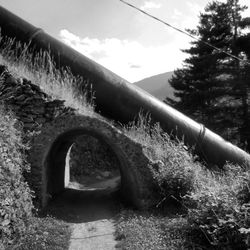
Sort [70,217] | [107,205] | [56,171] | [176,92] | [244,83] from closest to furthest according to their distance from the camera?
[70,217], [107,205], [56,171], [244,83], [176,92]

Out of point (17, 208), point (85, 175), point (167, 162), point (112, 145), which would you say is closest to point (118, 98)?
point (112, 145)

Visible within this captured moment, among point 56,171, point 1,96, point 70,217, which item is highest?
point 1,96

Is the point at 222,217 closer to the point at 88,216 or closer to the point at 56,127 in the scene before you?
the point at 88,216

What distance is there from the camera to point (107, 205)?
308 inches

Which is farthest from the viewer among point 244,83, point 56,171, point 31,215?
point 244,83

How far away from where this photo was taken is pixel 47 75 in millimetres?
7926

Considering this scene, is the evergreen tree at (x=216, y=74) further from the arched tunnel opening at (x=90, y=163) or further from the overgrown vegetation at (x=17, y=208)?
the overgrown vegetation at (x=17, y=208)

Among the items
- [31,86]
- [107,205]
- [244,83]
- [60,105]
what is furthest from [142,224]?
[244,83]

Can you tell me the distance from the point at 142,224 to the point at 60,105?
3118 mm

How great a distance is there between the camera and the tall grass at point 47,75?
23.9 feet

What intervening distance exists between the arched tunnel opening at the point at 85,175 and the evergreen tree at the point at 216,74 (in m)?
8.05

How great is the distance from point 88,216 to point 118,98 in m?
2.98

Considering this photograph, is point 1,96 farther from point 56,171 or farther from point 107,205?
point 107,205

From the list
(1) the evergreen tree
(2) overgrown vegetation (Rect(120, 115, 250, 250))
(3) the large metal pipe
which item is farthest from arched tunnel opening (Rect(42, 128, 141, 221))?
(1) the evergreen tree
